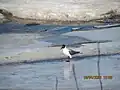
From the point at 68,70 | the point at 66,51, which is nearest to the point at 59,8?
the point at 66,51

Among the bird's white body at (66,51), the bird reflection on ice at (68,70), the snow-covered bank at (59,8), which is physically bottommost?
the bird reflection on ice at (68,70)

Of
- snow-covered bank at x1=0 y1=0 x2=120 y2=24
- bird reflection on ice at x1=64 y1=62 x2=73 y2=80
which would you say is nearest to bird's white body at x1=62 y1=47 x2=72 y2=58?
bird reflection on ice at x1=64 y1=62 x2=73 y2=80

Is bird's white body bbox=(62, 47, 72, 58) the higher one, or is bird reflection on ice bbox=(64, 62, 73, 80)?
bird's white body bbox=(62, 47, 72, 58)

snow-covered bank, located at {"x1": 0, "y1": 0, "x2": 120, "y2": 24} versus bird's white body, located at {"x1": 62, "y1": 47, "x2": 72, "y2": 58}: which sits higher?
snow-covered bank, located at {"x1": 0, "y1": 0, "x2": 120, "y2": 24}

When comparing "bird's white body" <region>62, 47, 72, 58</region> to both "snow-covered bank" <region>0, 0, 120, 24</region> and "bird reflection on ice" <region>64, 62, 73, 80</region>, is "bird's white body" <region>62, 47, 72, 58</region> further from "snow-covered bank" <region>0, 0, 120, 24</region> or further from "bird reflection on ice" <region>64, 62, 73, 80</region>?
"snow-covered bank" <region>0, 0, 120, 24</region>

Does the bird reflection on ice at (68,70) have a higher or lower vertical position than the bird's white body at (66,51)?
lower

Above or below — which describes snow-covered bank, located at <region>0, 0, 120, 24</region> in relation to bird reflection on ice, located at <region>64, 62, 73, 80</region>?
above

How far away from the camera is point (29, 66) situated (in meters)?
3.03

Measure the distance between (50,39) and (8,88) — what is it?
496mm

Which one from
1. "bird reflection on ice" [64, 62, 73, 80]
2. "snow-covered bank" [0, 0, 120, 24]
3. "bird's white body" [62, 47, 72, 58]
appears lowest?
"bird reflection on ice" [64, 62, 73, 80]

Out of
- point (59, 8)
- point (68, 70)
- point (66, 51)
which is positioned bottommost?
point (68, 70)

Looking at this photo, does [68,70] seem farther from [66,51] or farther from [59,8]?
[59,8]

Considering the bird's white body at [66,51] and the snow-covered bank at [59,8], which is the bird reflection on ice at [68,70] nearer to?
the bird's white body at [66,51]

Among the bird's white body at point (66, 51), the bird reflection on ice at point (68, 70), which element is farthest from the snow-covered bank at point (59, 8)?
the bird reflection on ice at point (68, 70)
